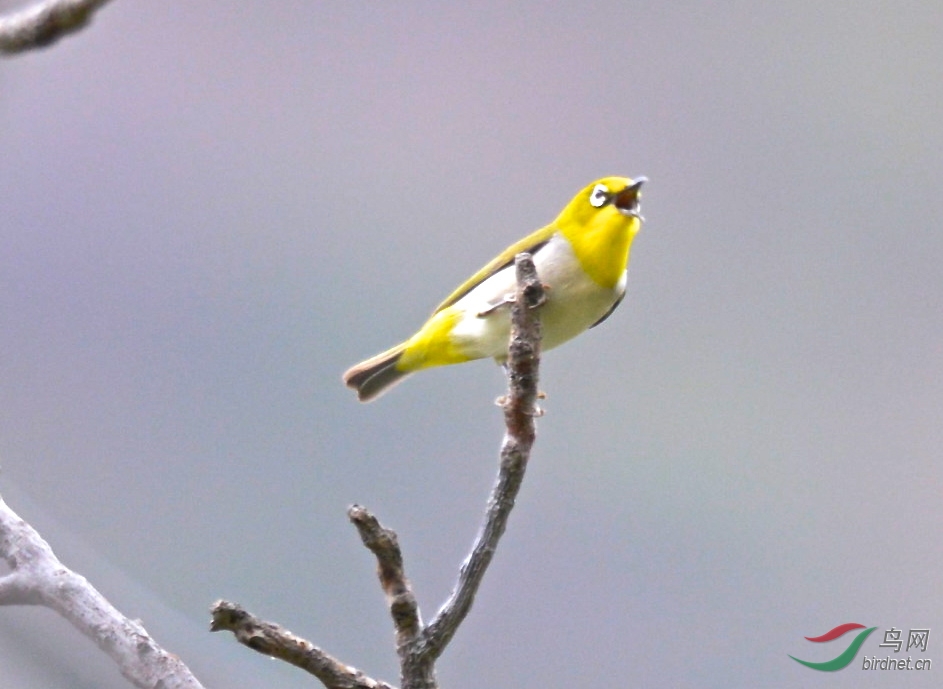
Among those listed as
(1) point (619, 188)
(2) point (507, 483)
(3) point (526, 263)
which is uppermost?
(1) point (619, 188)

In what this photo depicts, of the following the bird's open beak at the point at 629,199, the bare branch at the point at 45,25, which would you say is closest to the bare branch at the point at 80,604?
the bare branch at the point at 45,25

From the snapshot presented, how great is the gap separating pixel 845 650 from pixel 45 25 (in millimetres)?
2599

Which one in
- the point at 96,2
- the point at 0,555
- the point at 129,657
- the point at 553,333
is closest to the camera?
the point at 96,2

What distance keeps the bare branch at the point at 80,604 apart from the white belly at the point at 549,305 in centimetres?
112

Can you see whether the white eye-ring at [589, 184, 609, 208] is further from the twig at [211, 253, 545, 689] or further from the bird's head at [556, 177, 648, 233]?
the twig at [211, 253, 545, 689]

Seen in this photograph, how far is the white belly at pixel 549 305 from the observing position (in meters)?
2.17

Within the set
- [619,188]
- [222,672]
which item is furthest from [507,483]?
[619,188]

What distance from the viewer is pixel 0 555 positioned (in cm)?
141

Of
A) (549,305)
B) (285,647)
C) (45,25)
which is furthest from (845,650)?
(45,25)

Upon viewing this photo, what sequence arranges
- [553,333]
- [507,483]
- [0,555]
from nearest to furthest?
[0,555] < [507,483] < [553,333]

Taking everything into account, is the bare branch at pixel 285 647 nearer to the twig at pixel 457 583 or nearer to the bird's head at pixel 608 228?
the twig at pixel 457 583

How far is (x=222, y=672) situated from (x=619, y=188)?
1.43 meters

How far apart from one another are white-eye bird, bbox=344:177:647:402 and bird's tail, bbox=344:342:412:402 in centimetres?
5

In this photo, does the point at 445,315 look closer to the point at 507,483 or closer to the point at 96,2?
the point at 507,483
